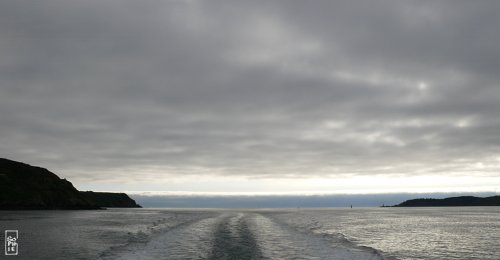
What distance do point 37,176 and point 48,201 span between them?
50.8 feet

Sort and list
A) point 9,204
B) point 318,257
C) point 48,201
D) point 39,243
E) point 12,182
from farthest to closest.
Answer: point 48,201, point 12,182, point 9,204, point 39,243, point 318,257

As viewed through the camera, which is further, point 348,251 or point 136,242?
point 136,242

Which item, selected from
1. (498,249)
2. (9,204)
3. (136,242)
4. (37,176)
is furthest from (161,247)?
(37,176)

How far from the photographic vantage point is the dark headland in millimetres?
162562

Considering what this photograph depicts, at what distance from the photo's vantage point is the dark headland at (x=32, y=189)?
16256cm

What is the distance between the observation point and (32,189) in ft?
578

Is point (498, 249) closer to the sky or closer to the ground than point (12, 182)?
closer to the ground

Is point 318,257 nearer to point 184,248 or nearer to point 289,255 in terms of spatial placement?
point 289,255

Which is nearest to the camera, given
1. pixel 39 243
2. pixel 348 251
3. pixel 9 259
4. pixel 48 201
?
pixel 9 259

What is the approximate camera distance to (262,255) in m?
34.5

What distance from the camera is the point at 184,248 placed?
127ft

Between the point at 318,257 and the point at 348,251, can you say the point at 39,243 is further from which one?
the point at 348,251

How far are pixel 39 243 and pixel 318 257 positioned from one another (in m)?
28.0

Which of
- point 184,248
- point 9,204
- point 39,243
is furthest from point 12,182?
point 184,248
